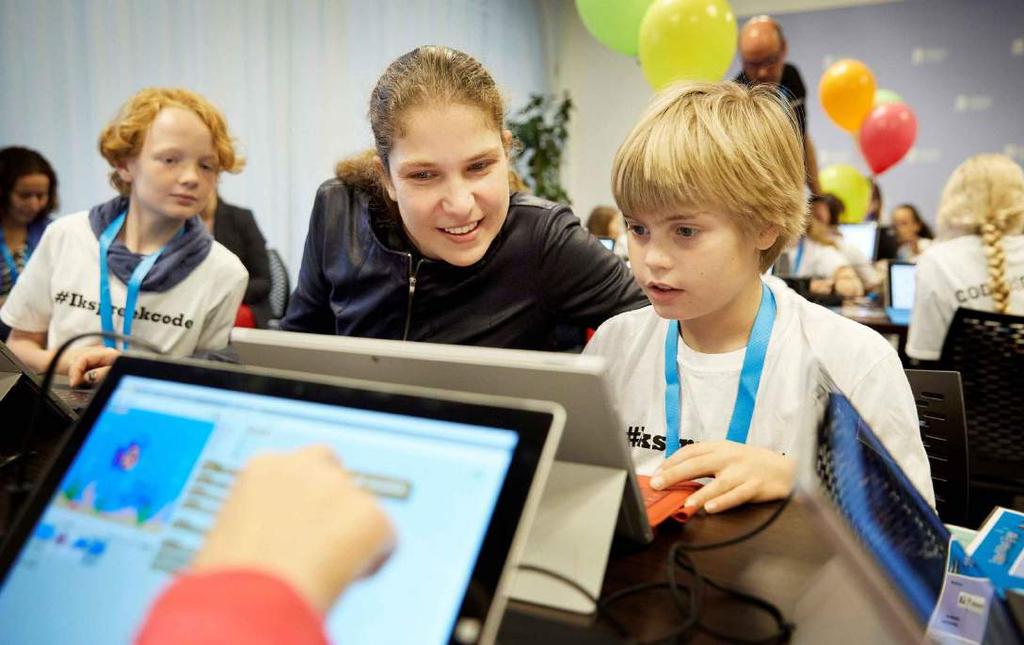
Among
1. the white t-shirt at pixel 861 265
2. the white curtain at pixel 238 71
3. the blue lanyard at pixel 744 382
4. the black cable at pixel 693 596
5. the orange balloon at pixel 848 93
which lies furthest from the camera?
the orange balloon at pixel 848 93

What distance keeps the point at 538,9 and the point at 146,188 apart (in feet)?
19.4

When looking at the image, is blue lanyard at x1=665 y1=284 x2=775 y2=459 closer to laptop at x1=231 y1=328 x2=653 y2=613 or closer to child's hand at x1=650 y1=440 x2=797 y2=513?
child's hand at x1=650 y1=440 x2=797 y2=513

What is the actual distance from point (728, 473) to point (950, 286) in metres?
2.07

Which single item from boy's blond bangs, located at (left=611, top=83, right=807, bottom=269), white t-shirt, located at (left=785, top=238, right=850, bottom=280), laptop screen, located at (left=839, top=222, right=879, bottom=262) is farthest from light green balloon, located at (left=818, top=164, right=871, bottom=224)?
boy's blond bangs, located at (left=611, top=83, right=807, bottom=269)

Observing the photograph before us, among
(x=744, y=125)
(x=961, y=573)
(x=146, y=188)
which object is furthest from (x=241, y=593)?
(x=146, y=188)

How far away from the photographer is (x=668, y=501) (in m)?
0.76

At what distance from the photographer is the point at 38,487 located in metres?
0.59

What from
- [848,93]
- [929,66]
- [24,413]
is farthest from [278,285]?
[929,66]

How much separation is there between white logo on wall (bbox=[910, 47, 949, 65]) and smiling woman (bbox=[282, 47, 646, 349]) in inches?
241

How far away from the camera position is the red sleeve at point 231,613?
1.09 ft

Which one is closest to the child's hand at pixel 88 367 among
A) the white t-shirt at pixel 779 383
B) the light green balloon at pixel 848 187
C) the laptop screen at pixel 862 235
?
the white t-shirt at pixel 779 383

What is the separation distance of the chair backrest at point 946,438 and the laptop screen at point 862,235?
4165mm

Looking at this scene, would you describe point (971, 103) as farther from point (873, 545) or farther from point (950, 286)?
point (873, 545)

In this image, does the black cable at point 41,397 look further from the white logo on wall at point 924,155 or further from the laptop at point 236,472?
the white logo on wall at point 924,155
